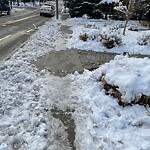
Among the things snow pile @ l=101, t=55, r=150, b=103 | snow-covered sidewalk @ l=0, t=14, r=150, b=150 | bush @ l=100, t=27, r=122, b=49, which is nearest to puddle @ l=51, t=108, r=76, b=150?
snow-covered sidewalk @ l=0, t=14, r=150, b=150

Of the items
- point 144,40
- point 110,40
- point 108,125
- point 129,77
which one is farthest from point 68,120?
point 144,40

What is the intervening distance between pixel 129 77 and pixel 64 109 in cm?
175

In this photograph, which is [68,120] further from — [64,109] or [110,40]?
[110,40]

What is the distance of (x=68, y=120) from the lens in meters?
5.40

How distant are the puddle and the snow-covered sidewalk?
0.24 ft

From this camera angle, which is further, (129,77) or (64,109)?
(129,77)

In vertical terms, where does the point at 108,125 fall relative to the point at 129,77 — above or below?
below

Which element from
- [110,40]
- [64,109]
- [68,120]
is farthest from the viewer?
[110,40]

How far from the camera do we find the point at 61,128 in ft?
16.6

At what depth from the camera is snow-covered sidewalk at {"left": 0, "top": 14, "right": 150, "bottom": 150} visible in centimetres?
449

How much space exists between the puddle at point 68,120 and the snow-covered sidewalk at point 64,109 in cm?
7

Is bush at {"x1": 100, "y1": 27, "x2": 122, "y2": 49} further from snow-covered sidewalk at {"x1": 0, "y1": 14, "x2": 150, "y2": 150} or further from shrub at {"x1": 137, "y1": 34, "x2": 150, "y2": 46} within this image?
snow-covered sidewalk at {"x1": 0, "y1": 14, "x2": 150, "y2": 150}

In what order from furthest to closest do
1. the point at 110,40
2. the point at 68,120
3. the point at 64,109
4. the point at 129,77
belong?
1. the point at 110,40
2. the point at 129,77
3. the point at 64,109
4. the point at 68,120

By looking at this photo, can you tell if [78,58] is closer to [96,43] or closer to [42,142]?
[96,43]
